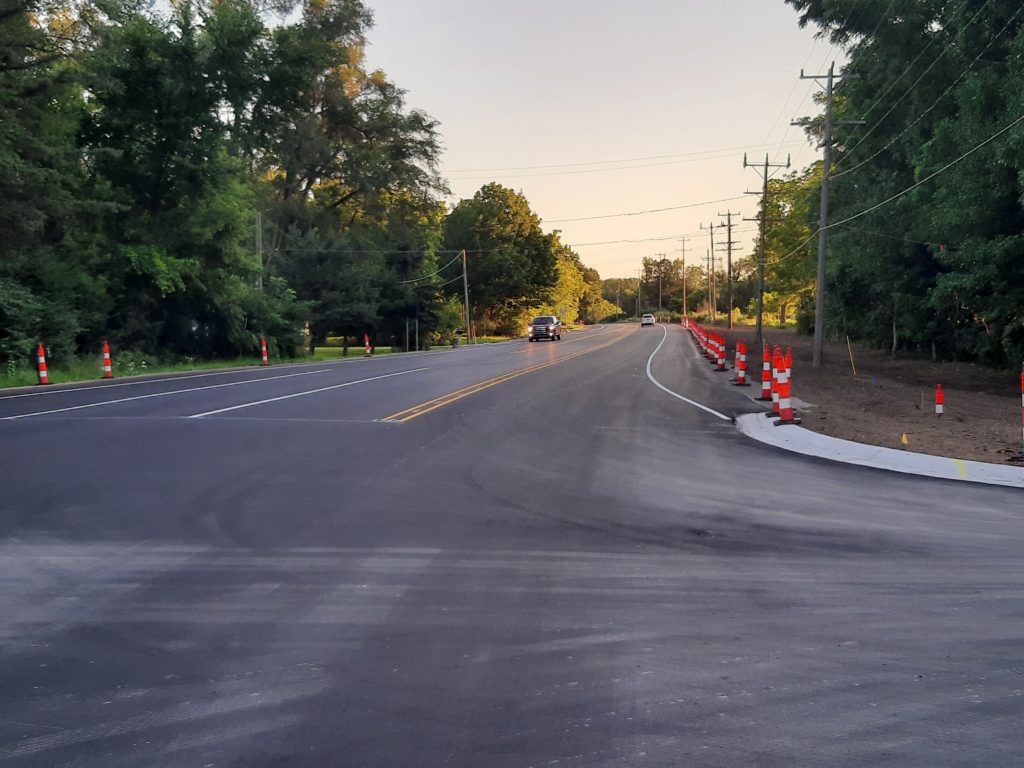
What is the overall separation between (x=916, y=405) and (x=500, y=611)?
670 inches

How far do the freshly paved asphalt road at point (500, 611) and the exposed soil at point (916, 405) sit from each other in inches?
114

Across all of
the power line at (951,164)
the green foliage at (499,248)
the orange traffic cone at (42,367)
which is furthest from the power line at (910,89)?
the green foliage at (499,248)

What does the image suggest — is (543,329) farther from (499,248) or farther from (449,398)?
(449,398)

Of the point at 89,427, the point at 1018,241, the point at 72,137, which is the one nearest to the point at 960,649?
the point at 89,427

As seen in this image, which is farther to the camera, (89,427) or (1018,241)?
(1018,241)

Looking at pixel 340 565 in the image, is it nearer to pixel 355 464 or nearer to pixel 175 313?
pixel 355 464

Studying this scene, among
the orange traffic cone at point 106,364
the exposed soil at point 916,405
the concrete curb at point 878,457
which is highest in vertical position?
the orange traffic cone at point 106,364

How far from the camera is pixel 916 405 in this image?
2008 centimetres

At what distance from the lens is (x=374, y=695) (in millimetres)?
4465

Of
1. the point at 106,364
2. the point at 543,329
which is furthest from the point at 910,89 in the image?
the point at 543,329

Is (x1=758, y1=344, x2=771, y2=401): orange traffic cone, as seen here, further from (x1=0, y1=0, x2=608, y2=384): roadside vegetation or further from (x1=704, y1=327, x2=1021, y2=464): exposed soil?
(x1=0, y1=0, x2=608, y2=384): roadside vegetation

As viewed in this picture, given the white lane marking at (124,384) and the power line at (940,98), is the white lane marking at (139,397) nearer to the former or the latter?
the white lane marking at (124,384)

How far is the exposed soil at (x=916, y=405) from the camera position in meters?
13.5

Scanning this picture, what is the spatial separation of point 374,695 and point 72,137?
3435 cm
